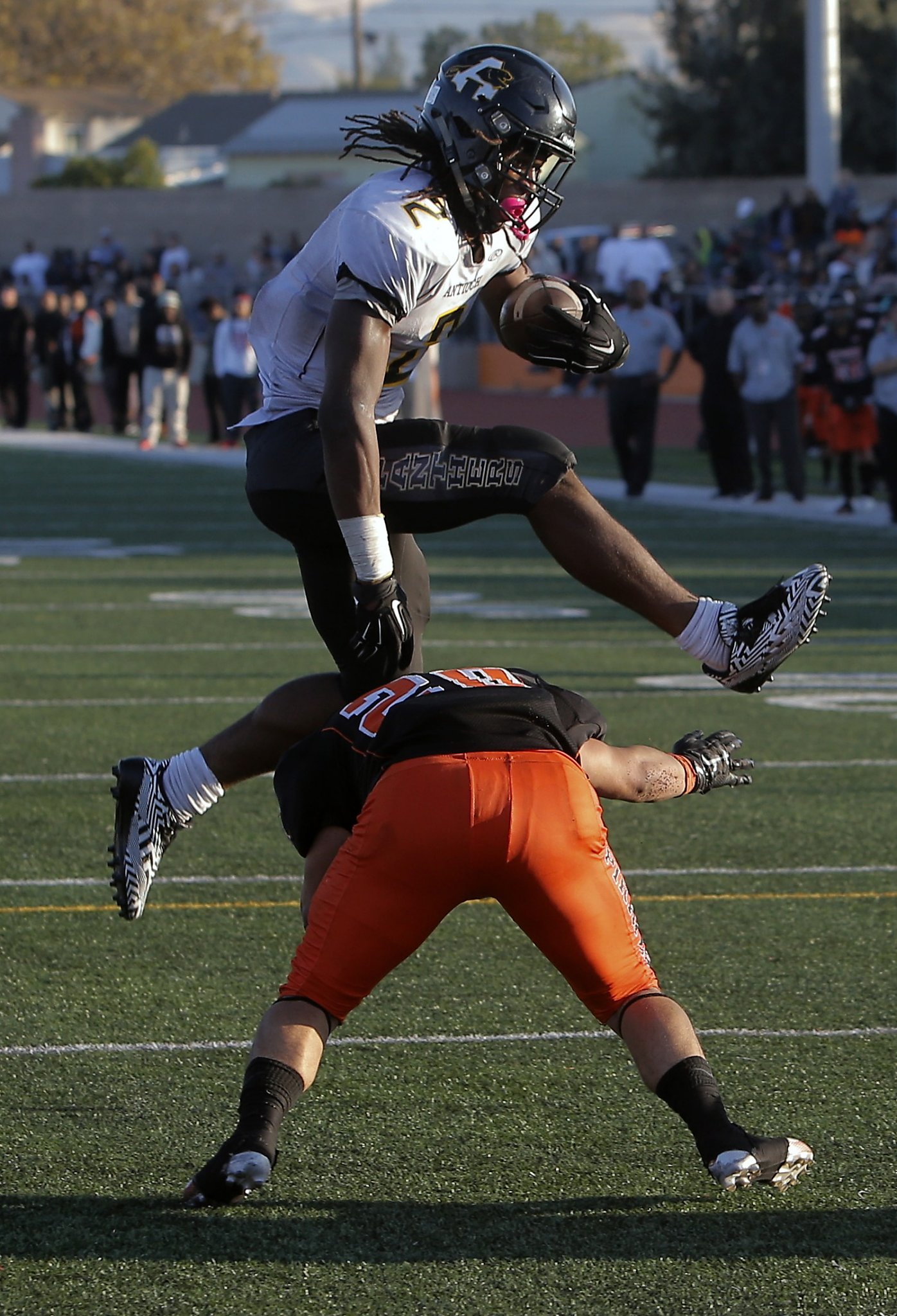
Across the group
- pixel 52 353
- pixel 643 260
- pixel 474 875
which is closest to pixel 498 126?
pixel 474 875

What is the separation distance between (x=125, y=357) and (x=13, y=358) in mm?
1555

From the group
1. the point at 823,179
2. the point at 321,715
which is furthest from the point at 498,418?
the point at 321,715

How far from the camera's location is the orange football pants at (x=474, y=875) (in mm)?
3287

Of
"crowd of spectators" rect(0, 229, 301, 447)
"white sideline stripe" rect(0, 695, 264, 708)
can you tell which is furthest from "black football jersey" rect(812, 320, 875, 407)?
"white sideline stripe" rect(0, 695, 264, 708)

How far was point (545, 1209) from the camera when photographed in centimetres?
345

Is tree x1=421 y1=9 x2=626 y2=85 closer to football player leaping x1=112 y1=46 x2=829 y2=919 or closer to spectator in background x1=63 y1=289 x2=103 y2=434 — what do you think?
spectator in background x1=63 y1=289 x2=103 y2=434

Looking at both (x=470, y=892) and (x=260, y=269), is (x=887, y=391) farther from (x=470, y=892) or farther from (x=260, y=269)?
(x=260, y=269)

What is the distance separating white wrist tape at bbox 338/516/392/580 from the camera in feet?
13.0

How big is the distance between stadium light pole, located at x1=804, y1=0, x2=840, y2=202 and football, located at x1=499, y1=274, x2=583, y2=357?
1113 inches

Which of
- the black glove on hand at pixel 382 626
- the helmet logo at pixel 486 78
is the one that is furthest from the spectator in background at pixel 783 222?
the black glove on hand at pixel 382 626

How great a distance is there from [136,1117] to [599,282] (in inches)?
1168

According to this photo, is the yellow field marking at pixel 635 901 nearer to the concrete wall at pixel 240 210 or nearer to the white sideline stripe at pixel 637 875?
the white sideline stripe at pixel 637 875

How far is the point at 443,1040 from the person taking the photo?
4383 millimetres

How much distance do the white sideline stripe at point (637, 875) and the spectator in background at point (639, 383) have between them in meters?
12.0
